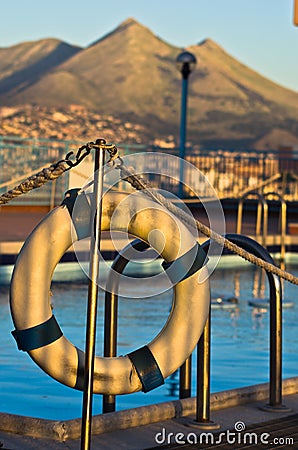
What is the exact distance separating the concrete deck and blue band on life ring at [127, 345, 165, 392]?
0.24 metres

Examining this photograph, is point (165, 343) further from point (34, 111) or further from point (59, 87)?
point (59, 87)

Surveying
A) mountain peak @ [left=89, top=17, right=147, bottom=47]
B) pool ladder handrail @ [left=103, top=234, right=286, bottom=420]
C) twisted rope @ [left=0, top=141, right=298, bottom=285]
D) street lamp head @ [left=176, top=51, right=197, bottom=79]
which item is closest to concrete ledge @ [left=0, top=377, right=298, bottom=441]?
pool ladder handrail @ [left=103, top=234, right=286, bottom=420]

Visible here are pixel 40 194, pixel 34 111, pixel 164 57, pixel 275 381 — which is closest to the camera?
pixel 275 381

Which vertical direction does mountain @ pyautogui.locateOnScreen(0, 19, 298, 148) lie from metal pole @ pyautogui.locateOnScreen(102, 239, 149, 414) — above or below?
above

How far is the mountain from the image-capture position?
11519cm

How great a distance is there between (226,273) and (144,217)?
9.29 m

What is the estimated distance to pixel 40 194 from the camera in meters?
23.3

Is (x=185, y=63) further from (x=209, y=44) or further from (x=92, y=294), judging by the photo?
(x=209, y=44)

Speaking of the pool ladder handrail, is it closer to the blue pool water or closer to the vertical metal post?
the vertical metal post

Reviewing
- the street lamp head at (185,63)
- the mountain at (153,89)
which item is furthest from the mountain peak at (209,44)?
the street lamp head at (185,63)

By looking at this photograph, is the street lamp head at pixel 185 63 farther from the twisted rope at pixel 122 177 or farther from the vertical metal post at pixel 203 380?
the twisted rope at pixel 122 177

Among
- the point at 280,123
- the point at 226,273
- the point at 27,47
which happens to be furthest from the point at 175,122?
the point at 226,273

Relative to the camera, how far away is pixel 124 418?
13.9 feet

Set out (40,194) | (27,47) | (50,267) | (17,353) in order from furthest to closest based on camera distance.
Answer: (27,47) < (40,194) < (17,353) < (50,267)
